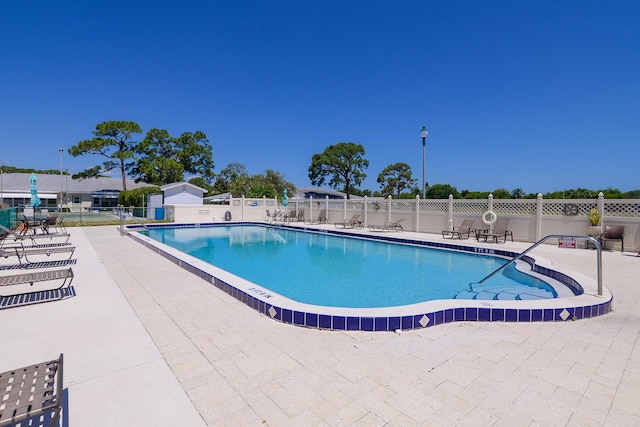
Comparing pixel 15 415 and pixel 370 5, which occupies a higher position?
pixel 370 5

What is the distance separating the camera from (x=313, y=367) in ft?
8.30

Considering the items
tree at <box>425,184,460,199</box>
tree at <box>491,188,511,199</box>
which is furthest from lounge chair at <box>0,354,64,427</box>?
tree at <box>425,184,460,199</box>

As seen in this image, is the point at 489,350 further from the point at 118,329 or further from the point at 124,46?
the point at 124,46

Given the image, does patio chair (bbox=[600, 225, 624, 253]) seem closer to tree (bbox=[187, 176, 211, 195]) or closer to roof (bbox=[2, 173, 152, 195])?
tree (bbox=[187, 176, 211, 195])

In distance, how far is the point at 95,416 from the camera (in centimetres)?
193

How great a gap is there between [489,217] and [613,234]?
3.47 metres

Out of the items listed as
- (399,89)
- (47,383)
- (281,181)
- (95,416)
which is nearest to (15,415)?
(47,383)

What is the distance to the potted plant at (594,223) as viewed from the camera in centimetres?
907

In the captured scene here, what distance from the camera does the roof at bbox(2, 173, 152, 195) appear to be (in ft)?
112

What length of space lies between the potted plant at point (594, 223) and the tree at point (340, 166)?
109 feet

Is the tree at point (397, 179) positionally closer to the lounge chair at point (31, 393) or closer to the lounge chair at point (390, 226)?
the lounge chair at point (390, 226)

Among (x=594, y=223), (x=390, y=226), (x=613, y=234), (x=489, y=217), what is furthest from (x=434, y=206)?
(x=613, y=234)

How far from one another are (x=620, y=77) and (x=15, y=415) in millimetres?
22294

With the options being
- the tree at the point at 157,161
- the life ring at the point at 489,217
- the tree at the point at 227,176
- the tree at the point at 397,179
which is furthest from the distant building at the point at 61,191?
the life ring at the point at 489,217
